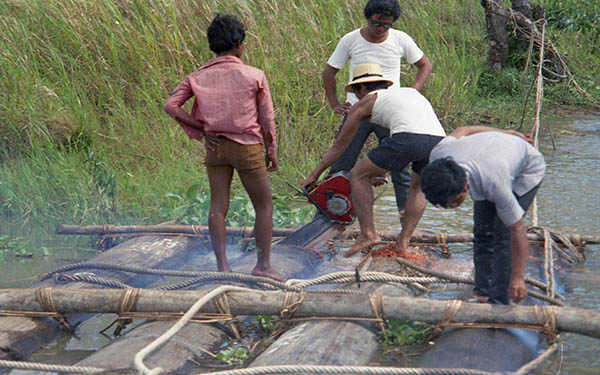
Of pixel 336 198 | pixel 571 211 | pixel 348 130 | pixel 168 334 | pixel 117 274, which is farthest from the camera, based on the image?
pixel 571 211

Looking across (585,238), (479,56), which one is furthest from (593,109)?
(585,238)

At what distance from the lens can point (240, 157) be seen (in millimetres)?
4297

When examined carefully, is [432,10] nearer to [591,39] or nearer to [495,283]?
[591,39]

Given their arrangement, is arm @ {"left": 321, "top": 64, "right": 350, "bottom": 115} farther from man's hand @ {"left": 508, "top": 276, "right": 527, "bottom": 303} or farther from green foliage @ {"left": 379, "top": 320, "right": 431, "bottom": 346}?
man's hand @ {"left": 508, "top": 276, "right": 527, "bottom": 303}

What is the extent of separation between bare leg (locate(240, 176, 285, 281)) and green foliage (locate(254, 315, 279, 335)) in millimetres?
523

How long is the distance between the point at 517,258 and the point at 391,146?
4.94 feet

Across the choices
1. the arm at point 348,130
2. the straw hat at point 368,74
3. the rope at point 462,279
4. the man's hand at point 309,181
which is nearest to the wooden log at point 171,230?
the man's hand at point 309,181

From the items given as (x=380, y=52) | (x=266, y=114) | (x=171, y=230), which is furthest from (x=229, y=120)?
(x=380, y=52)

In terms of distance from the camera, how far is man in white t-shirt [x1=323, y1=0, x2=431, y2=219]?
543 centimetres

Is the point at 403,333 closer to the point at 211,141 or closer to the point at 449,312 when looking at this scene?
the point at 449,312

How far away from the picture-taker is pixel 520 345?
10.9ft

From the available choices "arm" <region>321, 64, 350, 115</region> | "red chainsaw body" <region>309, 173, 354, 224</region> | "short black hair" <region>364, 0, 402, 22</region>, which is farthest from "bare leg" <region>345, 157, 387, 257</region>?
"short black hair" <region>364, 0, 402, 22</region>

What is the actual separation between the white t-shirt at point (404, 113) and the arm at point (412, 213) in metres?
0.34

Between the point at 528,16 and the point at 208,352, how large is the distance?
1007 centimetres
